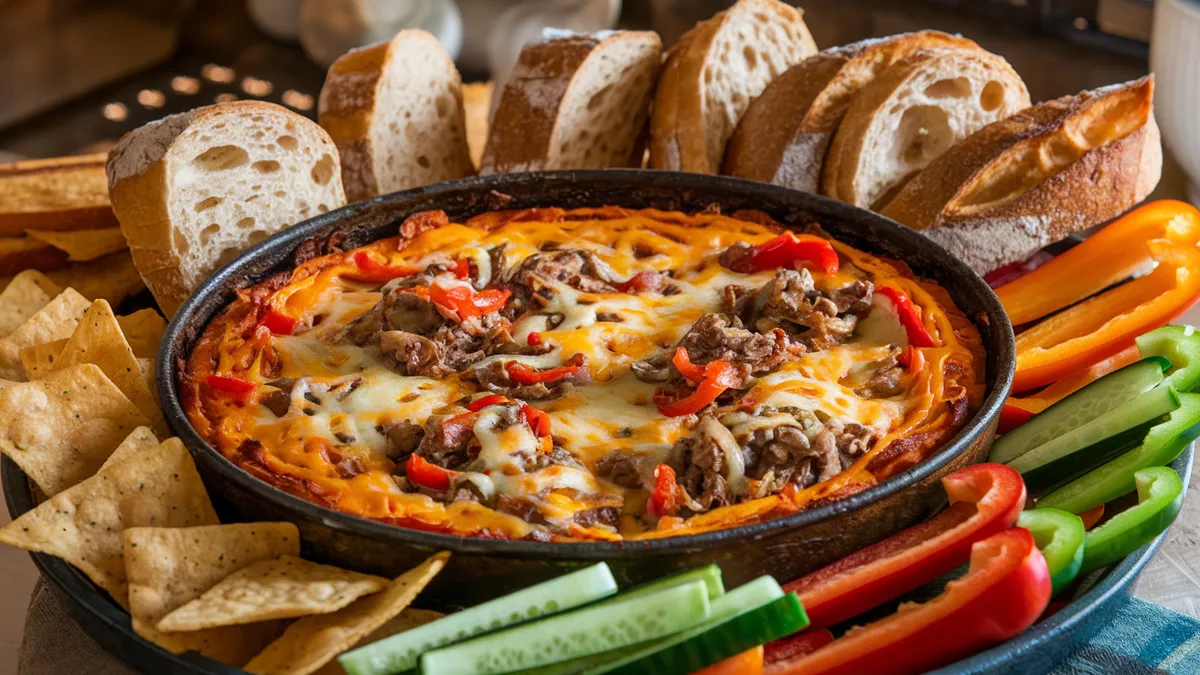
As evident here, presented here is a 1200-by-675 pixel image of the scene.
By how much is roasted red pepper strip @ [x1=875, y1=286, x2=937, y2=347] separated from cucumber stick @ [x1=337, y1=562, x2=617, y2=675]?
1.44m

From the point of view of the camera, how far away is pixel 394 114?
4695mm

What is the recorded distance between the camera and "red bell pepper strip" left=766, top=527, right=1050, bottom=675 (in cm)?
246

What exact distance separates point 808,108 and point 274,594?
271cm

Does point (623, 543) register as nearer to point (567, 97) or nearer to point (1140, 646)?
point (1140, 646)

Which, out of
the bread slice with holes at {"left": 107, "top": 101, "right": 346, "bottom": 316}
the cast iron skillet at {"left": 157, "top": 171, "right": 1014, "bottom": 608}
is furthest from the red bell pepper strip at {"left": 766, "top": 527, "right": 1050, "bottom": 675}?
the bread slice with holes at {"left": 107, "top": 101, "right": 346, "bottom": 316}

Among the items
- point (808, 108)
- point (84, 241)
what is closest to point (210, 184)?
point (84, 241)

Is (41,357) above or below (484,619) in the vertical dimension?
below

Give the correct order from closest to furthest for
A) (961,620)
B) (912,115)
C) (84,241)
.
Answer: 1. (961,620)
2. (84,241)
3. (912,115)

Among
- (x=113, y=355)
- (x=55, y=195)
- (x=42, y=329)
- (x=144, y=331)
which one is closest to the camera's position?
(x=113, y=355)

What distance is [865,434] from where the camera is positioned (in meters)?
3.06

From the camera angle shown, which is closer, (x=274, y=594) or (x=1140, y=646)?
(x=274, y=594)

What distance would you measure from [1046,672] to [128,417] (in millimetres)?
2419

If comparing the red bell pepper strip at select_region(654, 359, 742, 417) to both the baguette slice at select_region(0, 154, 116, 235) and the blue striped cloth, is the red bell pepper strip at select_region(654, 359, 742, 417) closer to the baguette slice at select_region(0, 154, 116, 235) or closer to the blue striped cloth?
the blue striped cloth

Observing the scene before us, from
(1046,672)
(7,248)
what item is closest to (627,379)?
(1046,672)
